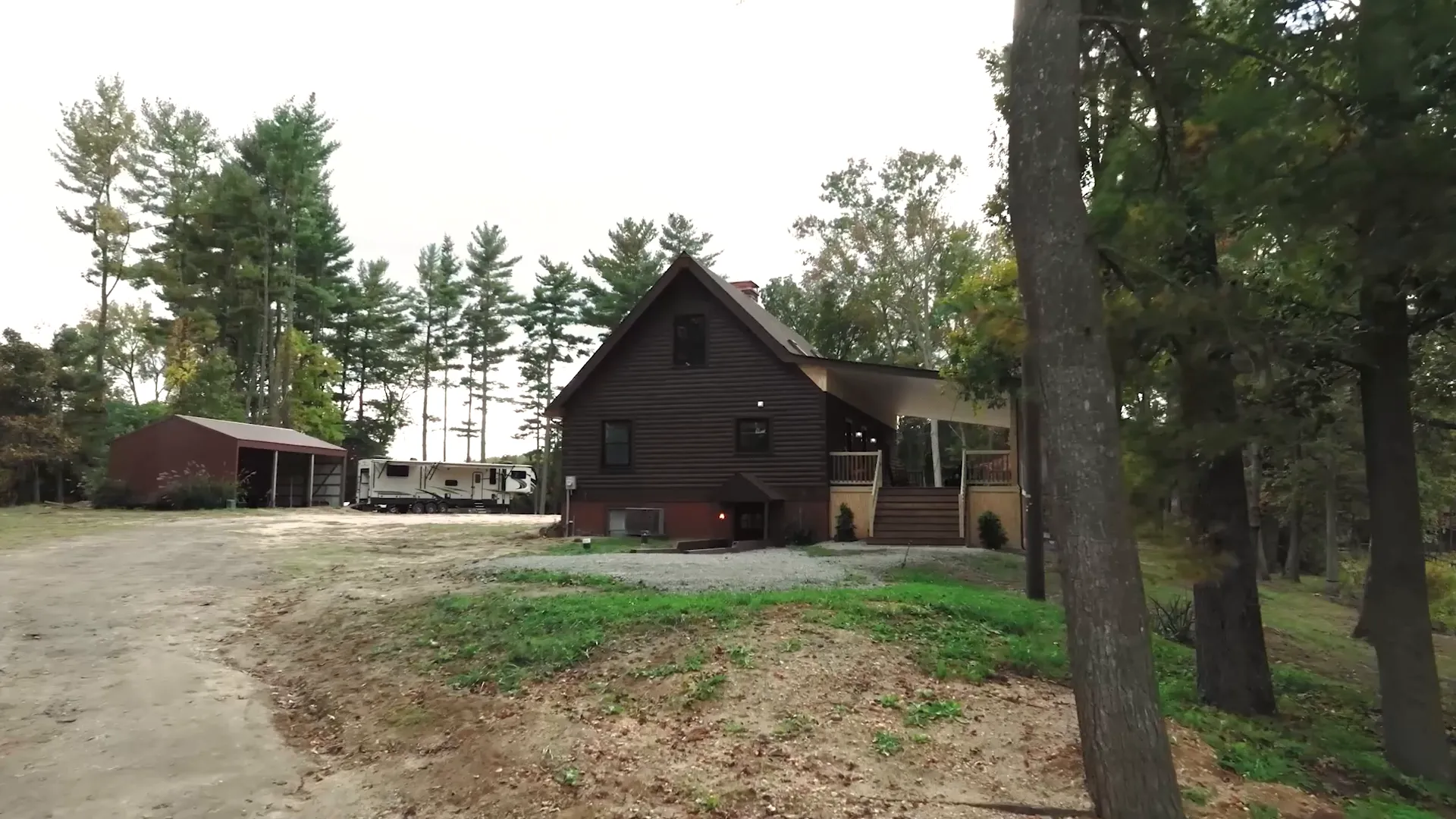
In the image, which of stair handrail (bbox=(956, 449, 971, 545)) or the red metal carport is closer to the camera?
stair handrail (bbox=(956, 449, 971, 545))

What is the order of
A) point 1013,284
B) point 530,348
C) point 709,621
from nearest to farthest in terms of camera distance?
point 709,621 → point 1013,284 → point 530,348

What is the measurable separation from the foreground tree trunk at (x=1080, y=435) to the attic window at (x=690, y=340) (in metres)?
18.0

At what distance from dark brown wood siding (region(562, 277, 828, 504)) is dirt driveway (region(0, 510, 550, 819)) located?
6587 millimetres

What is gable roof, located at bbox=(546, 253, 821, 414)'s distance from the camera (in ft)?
71.3

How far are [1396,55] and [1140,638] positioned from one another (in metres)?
3.60

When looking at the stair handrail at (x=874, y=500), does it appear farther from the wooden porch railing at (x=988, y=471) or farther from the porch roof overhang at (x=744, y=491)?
the porch roof overhang at (x=744, y=491)

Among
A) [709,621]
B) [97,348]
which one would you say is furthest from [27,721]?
[97,348]

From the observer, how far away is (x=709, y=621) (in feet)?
29.1

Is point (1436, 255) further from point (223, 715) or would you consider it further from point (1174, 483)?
point (223, 715)

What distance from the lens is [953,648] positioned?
8297 mm

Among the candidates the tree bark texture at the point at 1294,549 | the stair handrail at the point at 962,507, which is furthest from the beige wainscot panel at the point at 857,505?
the tree bark texture at the point at 1294,549

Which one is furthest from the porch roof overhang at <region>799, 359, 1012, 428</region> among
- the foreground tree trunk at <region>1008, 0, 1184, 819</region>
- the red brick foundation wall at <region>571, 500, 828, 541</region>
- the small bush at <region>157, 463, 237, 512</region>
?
the small bush at <region>157, 463, 237, 512</region>

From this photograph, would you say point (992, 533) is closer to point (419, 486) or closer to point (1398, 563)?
point (1398, 563)

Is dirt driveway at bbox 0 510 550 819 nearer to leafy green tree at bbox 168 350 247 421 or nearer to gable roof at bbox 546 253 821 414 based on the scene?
gable roof at bbox 546 253 821 414
